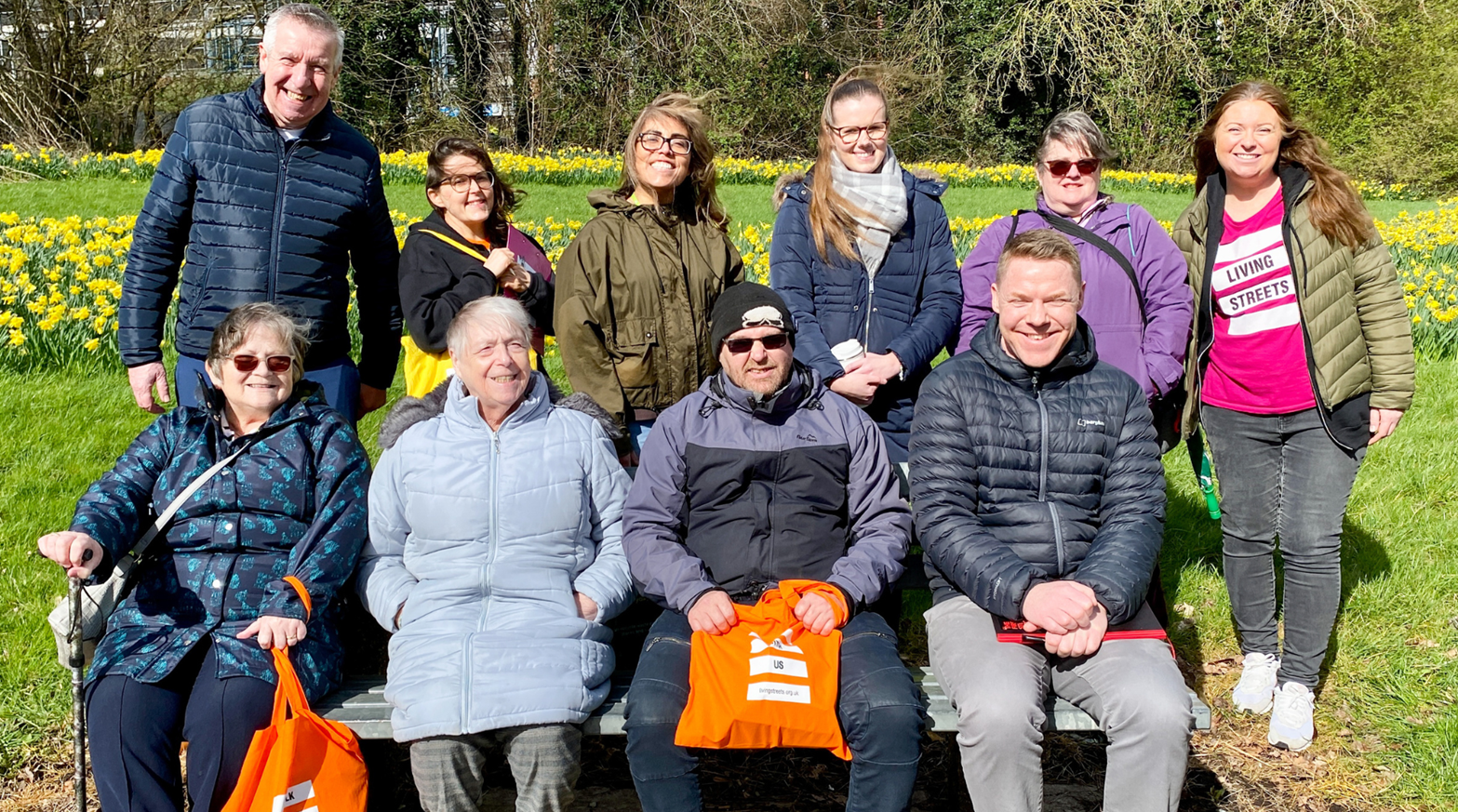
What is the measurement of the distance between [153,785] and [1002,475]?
2.17m

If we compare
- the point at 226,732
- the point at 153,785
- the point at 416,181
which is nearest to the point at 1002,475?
the point at 226,732

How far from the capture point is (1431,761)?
3.33 meters

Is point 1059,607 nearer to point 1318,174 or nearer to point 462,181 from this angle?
point 1318,174

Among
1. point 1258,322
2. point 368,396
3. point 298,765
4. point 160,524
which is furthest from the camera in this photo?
point 368,396

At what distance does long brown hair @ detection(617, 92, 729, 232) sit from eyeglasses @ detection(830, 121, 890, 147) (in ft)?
1.32

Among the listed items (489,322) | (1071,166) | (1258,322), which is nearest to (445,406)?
(489,322)

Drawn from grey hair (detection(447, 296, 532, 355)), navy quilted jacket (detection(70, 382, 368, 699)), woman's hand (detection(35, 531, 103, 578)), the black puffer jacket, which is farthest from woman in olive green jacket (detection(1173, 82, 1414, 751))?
woman's hand (detection(35, 531, 103, 578))

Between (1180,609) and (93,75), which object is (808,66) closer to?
(93,75)

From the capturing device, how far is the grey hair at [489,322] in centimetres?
293

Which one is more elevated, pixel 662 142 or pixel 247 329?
pixel 662 142

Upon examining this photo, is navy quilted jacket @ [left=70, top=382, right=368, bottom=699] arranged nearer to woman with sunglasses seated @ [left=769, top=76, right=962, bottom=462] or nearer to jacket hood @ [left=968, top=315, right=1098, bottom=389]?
woman with sunglasses seated @ [left=769, top=76, right=962, bottom=462]

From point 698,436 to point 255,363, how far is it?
3.83 feet

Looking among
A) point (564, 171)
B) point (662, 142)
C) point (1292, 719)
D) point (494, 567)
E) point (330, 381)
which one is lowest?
point (1292, 719)

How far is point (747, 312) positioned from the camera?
2.96 meters
